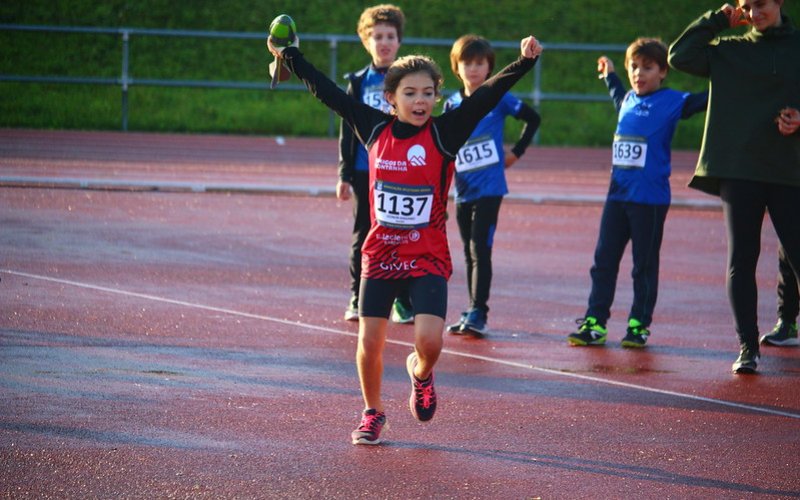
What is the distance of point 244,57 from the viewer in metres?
28.4

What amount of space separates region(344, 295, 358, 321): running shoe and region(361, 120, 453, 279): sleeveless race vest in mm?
2985

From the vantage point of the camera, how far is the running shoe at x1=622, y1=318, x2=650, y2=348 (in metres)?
8.65

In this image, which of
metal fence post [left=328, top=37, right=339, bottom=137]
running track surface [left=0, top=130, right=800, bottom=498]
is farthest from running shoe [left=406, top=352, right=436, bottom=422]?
metal fence post [left=328, top=37, right=339, bottom=137]

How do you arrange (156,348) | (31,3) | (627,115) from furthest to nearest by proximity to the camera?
1. (31,3)
2. (627,115)
3. (156,348)

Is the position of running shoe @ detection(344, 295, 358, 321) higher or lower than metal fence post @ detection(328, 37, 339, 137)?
lower

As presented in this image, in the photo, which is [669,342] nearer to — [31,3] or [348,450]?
[348,450]

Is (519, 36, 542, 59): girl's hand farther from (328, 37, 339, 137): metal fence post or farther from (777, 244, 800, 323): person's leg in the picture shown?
(328, 37, 339, 137): metal fence post

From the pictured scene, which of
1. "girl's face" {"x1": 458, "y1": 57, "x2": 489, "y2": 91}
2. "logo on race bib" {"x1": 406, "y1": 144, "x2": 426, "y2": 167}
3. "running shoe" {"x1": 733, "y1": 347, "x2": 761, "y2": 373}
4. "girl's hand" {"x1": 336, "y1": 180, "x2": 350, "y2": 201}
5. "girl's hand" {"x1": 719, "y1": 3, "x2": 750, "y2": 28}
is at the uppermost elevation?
"girl's hand" {"x1": 719, "y1": 3, "x2": 750, "y2": 28}

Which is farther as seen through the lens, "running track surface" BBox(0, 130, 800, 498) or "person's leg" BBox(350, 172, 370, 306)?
"person's leg" BBox(350, 172, 370, 306)

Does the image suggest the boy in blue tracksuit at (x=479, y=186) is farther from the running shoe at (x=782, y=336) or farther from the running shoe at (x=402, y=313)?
the running shoe at (x=782, y=336)

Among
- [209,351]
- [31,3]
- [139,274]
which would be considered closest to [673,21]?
[31,3]

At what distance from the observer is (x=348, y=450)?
587cm

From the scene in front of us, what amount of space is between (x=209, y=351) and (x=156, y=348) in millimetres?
316

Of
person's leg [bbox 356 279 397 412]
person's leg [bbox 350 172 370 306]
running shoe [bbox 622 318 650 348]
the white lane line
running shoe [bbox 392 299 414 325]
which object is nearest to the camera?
person's leg [bbox 356 279 397 412]
